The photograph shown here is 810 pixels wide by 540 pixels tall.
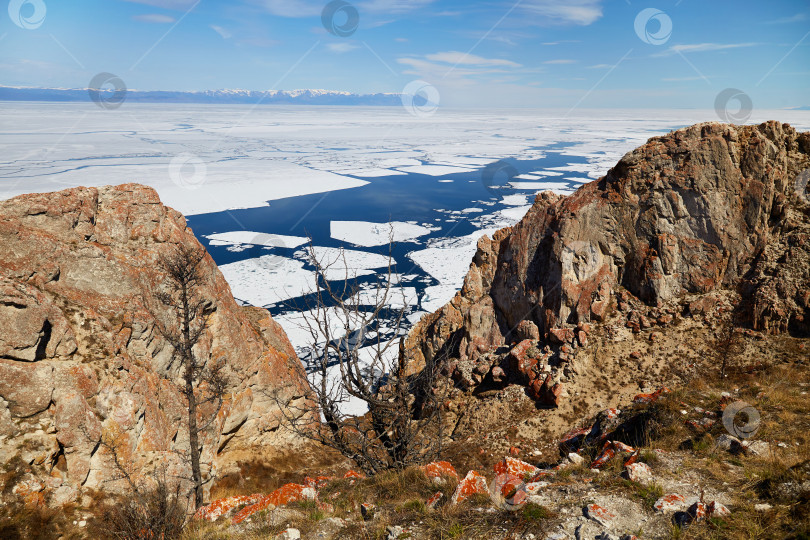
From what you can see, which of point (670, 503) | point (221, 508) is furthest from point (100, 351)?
point (670, 503)

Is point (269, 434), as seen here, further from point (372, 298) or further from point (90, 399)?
point (372, 298)

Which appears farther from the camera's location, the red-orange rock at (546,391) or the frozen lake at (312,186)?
the frozen lake at (312,186)

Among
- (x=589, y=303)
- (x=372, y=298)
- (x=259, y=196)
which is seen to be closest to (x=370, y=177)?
(x=259, y=196)

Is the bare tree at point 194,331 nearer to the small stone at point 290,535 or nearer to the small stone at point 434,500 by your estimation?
the small stone at point 290,535

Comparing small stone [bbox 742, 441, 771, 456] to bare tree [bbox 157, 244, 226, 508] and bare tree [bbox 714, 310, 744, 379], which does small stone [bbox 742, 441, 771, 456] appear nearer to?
bare tree [bbox 714, 310, 744, 379]


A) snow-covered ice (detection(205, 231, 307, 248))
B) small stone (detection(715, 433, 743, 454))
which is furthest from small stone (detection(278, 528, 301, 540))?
snow-covered ice (detection(205, 231, 307, 248))

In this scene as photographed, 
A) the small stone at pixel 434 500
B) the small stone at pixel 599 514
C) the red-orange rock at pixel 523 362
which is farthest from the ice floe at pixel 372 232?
Answer: the small stone at pixel 599 514
